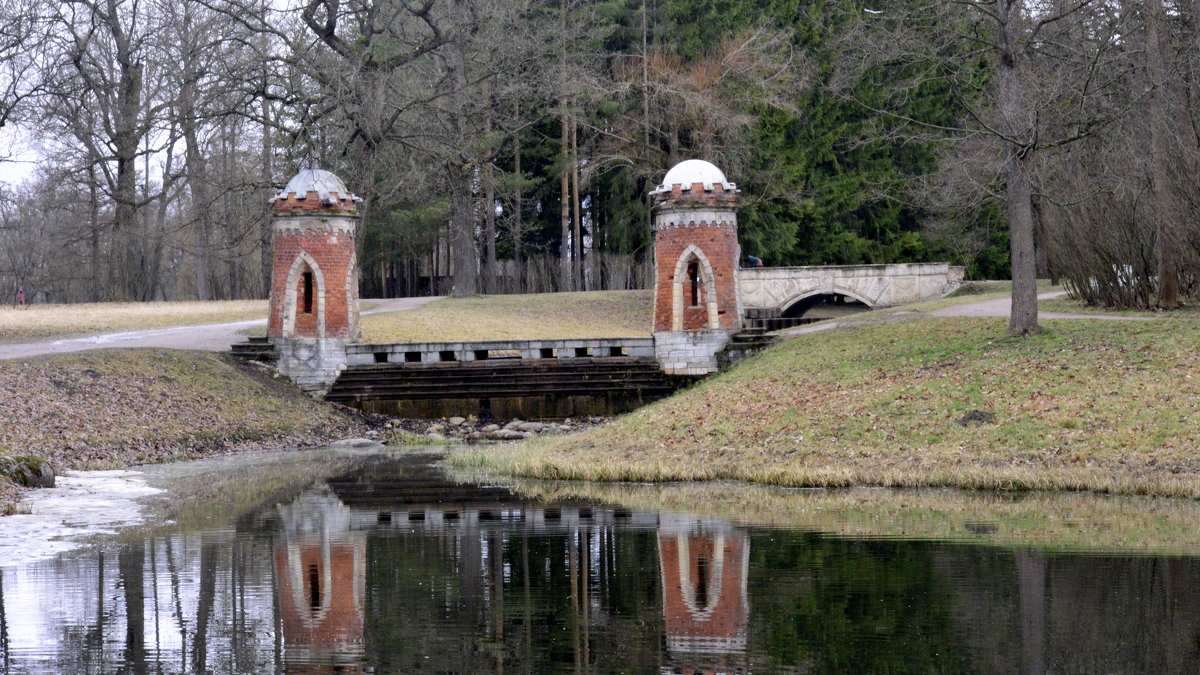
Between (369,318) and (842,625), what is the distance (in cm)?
2875

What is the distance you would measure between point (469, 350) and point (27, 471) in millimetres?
13691

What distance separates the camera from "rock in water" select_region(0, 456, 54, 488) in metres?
14.7

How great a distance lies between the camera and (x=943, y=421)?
18.1 meters

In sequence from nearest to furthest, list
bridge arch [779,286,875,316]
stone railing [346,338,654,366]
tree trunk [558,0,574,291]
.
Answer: stone railing [346,338,654,366]
bridge arch [779,286,875,316]
tree trunk [558,0,574,291]

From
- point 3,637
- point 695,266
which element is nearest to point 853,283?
point 695,266

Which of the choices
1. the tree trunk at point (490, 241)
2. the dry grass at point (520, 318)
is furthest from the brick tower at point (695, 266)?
the tree trunk at point (490, 241)

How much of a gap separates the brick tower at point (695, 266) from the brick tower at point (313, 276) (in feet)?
22.8

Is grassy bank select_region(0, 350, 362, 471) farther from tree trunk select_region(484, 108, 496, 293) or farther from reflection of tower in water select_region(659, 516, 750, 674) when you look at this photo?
tree trunk select_region(484, 108, 496, 293)

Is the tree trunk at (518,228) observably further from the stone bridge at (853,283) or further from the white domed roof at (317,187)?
the white domed roof at (317,187)

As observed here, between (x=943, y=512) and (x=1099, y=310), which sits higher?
(x=1099, y=310)

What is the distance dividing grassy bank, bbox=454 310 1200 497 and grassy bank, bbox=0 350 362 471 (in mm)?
5158

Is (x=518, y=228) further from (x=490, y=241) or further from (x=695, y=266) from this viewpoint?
(x=695, y=266)

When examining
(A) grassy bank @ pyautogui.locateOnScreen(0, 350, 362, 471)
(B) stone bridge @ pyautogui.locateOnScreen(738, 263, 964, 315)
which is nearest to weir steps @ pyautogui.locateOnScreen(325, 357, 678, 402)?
(A) grassy bank @ pyautogui.locateOnScreen(0, 350, 362, 471)

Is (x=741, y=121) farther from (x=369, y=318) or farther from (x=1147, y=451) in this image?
(x=1147, y=451)
